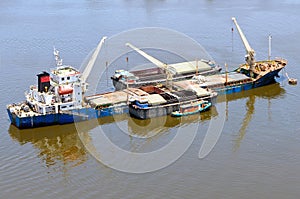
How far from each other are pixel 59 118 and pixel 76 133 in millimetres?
1279

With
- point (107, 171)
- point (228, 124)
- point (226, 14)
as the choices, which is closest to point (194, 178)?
point (107, 171)

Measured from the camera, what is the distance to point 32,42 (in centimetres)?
4497

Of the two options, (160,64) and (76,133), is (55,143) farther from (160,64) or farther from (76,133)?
(160,64)

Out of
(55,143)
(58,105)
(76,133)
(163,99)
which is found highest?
(58,105)

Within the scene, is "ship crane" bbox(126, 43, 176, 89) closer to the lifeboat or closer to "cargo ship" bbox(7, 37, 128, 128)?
"cargo ship" bbox(7, 37, 128, 128)

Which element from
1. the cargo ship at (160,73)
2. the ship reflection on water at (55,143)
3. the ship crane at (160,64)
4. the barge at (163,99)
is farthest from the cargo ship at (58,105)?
the ship crane at (160,64)

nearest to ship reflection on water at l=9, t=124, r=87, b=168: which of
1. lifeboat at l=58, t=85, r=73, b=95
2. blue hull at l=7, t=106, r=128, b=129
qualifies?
blue hull at l=7, t=106, r=128, b=129

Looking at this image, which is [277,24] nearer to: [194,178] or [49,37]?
[49,37]

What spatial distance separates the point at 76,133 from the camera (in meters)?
27.6

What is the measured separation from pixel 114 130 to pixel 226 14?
3277cm

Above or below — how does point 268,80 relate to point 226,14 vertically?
below

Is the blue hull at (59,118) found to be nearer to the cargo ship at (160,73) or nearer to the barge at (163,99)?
the barge at (163,99)

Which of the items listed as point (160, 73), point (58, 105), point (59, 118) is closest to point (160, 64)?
point (160, 73)

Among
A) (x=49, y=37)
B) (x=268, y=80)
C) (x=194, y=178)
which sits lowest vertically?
(x=194, y=178)
